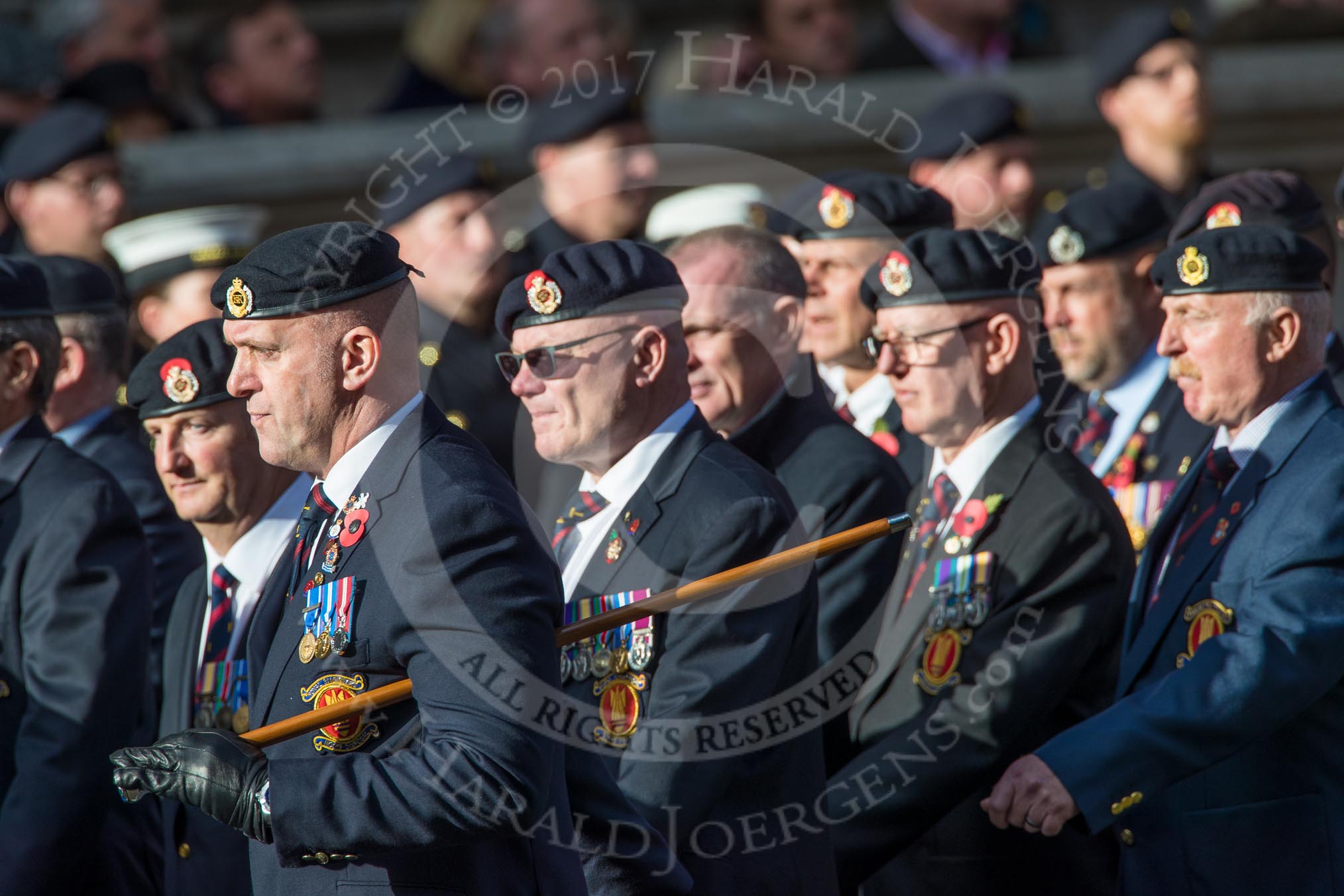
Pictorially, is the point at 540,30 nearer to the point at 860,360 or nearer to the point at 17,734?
the point at 860,360

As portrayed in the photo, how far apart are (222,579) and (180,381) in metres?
0.54

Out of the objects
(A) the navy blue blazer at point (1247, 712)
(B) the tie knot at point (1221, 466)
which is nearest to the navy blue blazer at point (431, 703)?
(A) the navy blue blazer at point (1247, 712)

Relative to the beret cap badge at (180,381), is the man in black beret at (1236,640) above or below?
below

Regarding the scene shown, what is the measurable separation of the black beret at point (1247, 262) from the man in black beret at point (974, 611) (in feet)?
1.89

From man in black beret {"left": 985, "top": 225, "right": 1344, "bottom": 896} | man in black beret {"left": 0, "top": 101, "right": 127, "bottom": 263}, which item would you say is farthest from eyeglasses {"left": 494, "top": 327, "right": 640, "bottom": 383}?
man in black beret {"left": 0, "top": 101, "right": 127, "bottom": 263}

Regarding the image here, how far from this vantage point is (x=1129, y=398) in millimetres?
6176

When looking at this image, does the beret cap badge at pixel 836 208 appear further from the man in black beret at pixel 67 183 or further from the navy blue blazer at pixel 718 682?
the man in black beret at pixel 67 183

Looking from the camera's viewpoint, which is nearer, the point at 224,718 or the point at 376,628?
the point at 376,628

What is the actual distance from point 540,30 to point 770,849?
564cm

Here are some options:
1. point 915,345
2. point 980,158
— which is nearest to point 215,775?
point 915,345

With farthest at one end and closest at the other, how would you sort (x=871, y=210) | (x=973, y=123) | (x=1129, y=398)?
(x=973, y=123)
(x=871, y=210)
(x=1129, y=398)

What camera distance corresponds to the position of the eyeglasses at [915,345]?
5180mm

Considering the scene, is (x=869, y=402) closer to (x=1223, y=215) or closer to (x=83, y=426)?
(x=1223, y=215)

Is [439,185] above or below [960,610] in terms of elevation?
above
